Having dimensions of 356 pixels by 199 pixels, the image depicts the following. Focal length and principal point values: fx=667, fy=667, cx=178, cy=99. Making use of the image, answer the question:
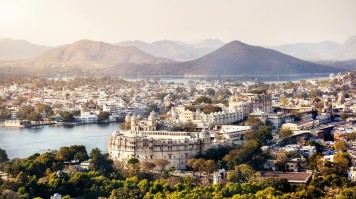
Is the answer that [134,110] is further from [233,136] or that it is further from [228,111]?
[233,136]

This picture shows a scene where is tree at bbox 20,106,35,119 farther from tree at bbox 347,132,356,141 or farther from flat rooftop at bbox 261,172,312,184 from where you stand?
flat rooftop at bbox 261,172,312,184

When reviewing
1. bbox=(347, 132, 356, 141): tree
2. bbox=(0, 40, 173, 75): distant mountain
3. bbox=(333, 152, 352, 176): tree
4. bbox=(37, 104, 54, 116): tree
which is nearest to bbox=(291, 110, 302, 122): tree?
bbox=(347, 132, 356, 141): tree

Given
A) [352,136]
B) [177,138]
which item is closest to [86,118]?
[177,138]

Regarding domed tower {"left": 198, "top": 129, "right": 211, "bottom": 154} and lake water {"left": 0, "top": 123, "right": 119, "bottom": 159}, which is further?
lake water {"left": 0, "top": 123, "right": 119, "bottom": 159}

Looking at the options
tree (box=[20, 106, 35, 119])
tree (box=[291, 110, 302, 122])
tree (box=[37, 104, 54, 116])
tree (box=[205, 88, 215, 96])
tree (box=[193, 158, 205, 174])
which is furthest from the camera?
tree (box=[205, 88, 215, 96])

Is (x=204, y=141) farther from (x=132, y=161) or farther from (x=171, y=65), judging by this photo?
(x=171, y=65)

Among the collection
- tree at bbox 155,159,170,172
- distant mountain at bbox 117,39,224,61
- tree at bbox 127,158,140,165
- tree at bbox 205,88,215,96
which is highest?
distant mountain at bbox 117,39,224,61

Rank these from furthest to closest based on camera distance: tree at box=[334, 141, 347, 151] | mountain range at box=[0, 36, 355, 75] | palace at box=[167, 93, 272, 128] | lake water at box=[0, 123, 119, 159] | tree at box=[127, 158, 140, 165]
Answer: mountain range at box=[0, 36, 355, 75] < palace at box=[167, 93, 272, 128] < lake water at box=[0, 123, 119, 159] < tree at box=[334, 141, 347, 151] < tree at box=[127, 158, 140, 165]
